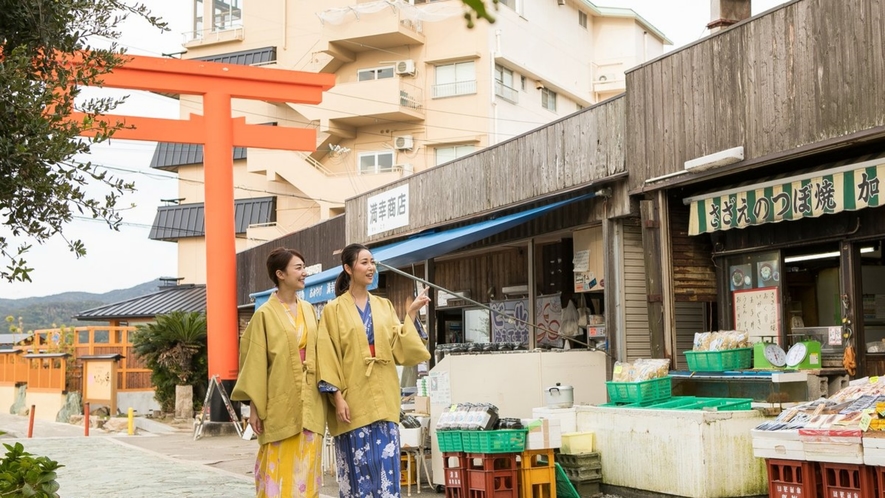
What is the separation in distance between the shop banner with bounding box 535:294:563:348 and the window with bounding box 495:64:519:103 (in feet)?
71.7

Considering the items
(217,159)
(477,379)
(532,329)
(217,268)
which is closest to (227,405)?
(217,268)

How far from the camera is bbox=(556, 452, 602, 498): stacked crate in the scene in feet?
32.4

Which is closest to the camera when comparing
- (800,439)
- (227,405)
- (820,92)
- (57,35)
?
(57,35)

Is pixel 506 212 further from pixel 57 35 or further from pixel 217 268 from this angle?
pixel 217 268

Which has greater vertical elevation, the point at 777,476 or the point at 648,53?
the point at 648,53

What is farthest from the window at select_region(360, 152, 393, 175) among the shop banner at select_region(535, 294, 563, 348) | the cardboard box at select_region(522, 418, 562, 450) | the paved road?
the cardboard box at select_region(522, 418, 562, 450)

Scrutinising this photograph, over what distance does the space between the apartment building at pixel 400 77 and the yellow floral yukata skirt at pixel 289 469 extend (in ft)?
94.7

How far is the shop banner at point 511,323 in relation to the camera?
16938 mm

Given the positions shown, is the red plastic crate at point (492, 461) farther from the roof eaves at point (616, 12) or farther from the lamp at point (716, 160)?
the roof eaves at point (616, 12)

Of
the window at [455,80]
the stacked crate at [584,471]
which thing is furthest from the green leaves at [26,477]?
the window at [455,80]

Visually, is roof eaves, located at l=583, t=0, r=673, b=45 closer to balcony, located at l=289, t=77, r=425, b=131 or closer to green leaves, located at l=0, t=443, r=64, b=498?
balcony, located at l=289, t=77, r=425, b=131

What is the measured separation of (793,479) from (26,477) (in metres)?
5.50

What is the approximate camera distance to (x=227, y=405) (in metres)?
21.5

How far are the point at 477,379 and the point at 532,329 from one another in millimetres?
5080
